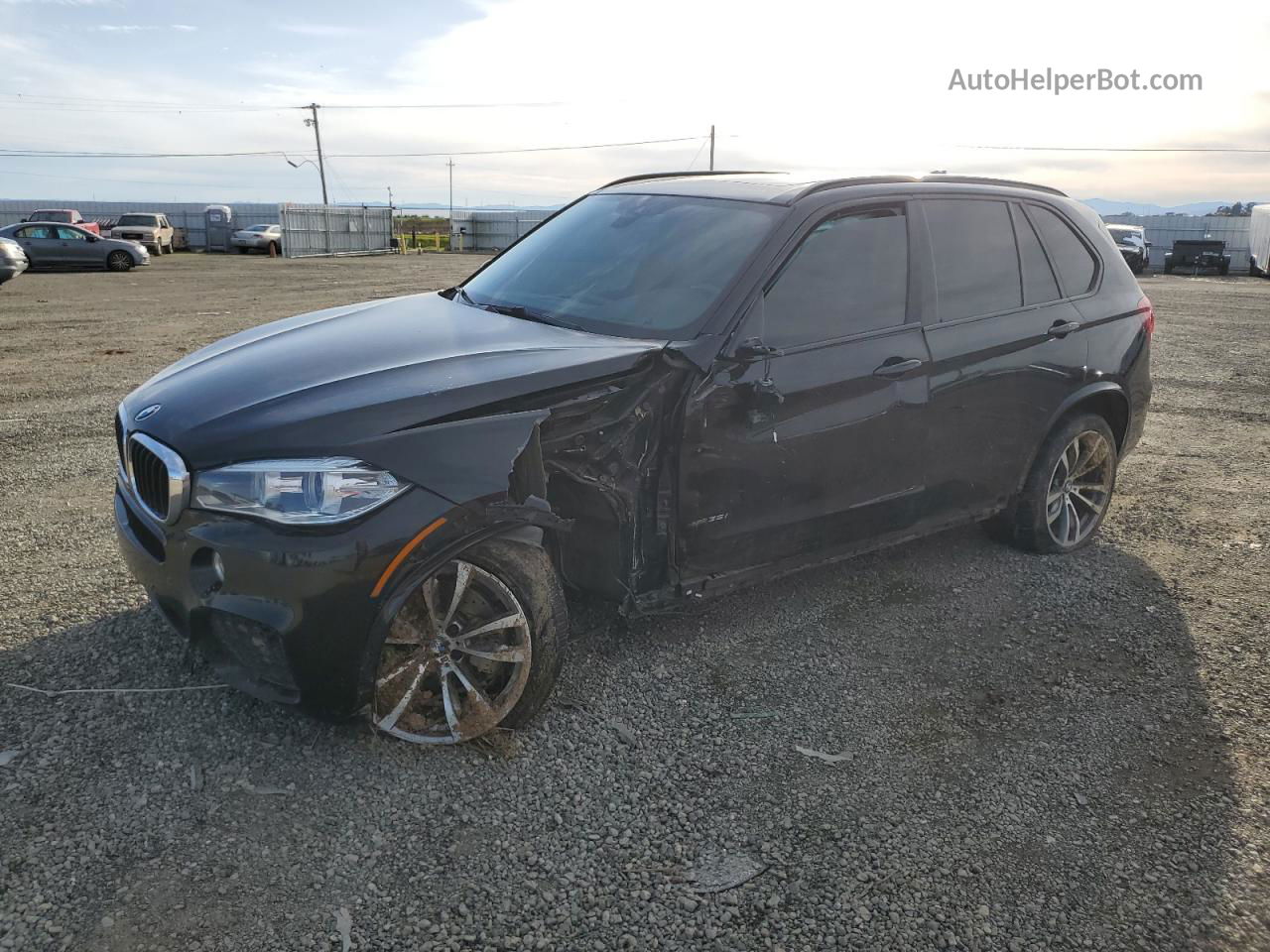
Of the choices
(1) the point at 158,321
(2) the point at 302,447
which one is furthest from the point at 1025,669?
(1) the point at 158,321

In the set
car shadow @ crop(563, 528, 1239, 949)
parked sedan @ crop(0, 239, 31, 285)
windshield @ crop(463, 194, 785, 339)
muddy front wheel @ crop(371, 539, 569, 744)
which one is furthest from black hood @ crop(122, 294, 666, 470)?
parked sedan @ crop(0, 239, 31, 285)

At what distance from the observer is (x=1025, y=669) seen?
3969 millimetres

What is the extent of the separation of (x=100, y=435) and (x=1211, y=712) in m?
7.08

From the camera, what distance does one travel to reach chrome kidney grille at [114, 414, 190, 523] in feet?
9.62

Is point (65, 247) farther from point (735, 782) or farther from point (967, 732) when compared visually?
point (967, 732)

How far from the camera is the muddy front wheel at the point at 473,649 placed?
3104 millimetres

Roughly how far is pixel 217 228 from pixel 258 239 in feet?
13.4

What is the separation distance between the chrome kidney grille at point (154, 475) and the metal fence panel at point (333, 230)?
37.0 meters

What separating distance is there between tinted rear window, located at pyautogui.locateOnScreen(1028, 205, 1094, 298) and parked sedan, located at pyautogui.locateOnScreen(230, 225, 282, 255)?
3740 cm

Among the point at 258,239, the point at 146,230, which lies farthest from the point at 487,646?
the point at 258,239

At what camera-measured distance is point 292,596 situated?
9.23ft

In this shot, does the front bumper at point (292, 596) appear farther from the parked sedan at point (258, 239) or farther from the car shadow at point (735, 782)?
the parked sedan at point (258, 239)

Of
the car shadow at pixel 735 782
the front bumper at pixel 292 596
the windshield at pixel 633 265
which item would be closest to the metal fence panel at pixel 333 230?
the windshield at pixel 633 265

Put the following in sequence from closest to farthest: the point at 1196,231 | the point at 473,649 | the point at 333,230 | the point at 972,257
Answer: the point at 473,649, the point at 972,257, the point at 333,230, the point at 1196,231
